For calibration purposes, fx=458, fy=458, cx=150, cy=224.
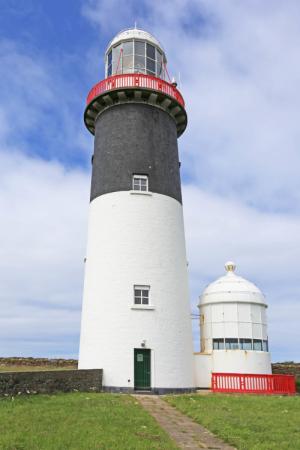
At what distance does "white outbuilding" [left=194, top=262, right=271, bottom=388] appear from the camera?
71.8 ft

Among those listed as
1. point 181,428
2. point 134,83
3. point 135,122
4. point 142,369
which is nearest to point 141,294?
point 142,369

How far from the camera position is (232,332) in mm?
22297

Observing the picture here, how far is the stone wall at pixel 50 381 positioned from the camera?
1609 cm

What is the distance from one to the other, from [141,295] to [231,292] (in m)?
5.27

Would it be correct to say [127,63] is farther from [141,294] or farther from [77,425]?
[77,425]

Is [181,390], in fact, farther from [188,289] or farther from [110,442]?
[110,442]

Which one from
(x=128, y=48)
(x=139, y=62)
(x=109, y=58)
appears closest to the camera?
(x=139, y=62)

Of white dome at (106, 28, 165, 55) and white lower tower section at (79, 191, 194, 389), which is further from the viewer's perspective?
white dome at (106, 28, 165, 55)

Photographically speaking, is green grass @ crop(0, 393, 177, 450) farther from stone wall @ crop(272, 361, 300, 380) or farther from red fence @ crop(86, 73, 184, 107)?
stone wall @ crop(272, 361, 300, 380)

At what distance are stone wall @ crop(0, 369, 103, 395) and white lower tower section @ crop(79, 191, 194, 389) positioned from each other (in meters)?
0.69

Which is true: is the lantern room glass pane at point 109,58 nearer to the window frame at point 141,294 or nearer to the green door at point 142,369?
the window frame at point 141,294

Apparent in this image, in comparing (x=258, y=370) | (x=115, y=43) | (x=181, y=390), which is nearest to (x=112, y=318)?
(x=181, y=390)

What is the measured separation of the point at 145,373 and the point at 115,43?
16.8 metres

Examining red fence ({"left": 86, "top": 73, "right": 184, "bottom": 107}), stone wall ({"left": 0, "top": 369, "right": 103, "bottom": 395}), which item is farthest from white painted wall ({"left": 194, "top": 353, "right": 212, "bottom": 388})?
red fence ({"left": 86, "top": 73, "right": 184, "bottom": 107})
